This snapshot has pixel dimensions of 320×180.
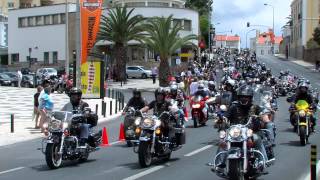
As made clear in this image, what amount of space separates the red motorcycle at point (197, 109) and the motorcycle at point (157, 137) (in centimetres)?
833

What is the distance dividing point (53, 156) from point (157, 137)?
226 centimetres

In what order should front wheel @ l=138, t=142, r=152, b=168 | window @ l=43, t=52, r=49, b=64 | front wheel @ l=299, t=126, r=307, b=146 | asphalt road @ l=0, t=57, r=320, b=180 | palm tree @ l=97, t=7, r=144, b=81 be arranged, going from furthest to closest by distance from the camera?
window @ l=43, t=52, r=49, b=64, palm tree @ l=97, t=7, r=144, b=81, front wheel @ l=299, t=126, r=307, b=146, front wheel @ l=138, t=142, r=152, b=168, asphalt road @ l=0, t=57, r=320, b=180

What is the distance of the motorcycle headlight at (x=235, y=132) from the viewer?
10.3 metres

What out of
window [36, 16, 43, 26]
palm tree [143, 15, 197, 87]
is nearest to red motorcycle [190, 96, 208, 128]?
palm tree [143, 15, 197, 87]

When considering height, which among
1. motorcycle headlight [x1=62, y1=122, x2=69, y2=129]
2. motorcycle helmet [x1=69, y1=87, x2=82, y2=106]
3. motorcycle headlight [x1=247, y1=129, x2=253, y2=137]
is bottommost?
motorcycle headlight [x1=62, y1=122, x2=69, y2=129]

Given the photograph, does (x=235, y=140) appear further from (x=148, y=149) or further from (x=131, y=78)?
(x=131, y=78)

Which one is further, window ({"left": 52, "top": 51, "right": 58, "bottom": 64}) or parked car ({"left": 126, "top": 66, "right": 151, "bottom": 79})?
window ({"left": 52, "top": 51, "right": 58, "bottom": 64})

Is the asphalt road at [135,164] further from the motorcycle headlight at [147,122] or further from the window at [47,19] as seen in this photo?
the window at [47,19]

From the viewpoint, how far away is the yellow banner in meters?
34.0

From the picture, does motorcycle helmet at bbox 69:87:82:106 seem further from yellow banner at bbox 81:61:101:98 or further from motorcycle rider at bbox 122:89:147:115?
yellow banner at bbox 81:61:101:98

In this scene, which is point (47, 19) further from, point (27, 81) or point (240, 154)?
point (240, 154)

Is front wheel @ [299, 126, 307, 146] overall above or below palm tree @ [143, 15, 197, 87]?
below

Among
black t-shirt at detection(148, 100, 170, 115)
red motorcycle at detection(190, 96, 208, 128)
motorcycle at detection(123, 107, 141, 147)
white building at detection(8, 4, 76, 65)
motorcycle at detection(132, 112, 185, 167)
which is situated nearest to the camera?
motorcycle at detection(132, 112, 185, 167)

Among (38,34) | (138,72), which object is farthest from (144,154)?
(38,34)
